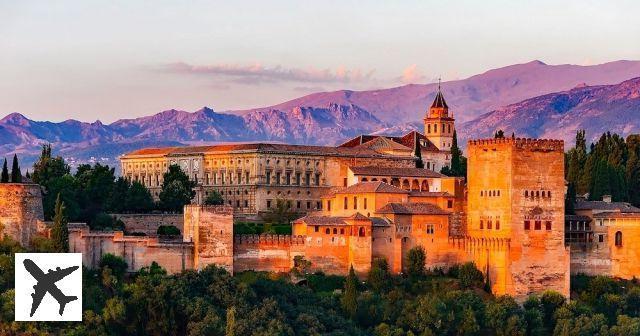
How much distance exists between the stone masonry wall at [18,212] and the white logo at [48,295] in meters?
4.96

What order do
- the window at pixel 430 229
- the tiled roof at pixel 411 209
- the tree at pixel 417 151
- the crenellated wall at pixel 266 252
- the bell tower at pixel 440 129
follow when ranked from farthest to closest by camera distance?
the bell tower at pixel 440 129 < the tree at pixel 417 151 < the window at pixel 430 229 < the tiled roof at pixel 411 209 < the crenellated wall at pixel 266 252

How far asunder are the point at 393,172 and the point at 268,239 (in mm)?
14190

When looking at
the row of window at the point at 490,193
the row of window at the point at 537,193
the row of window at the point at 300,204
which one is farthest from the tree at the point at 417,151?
the row of window at the point at 537,193

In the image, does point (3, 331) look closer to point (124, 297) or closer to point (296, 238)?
point (124, 297)

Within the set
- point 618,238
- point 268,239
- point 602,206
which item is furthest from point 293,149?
point 618,238

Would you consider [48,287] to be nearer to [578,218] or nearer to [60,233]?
[60,233]

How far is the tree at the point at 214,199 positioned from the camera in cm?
7709

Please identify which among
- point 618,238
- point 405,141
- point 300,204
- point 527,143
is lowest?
point 618,238

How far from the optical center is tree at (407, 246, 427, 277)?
217 ft

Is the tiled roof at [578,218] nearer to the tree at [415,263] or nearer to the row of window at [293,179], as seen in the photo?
the tree at [415,263]

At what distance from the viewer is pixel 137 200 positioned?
7338 centimetres

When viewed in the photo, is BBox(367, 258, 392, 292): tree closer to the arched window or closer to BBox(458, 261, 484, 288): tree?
BBox(458, 261, 484, 288): tree

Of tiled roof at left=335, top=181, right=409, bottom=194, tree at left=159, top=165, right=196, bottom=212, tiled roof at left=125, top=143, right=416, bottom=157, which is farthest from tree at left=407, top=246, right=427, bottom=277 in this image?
tiled roof at left=125, top=143, right=416, bottom=157

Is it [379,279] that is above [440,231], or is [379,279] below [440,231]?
below
